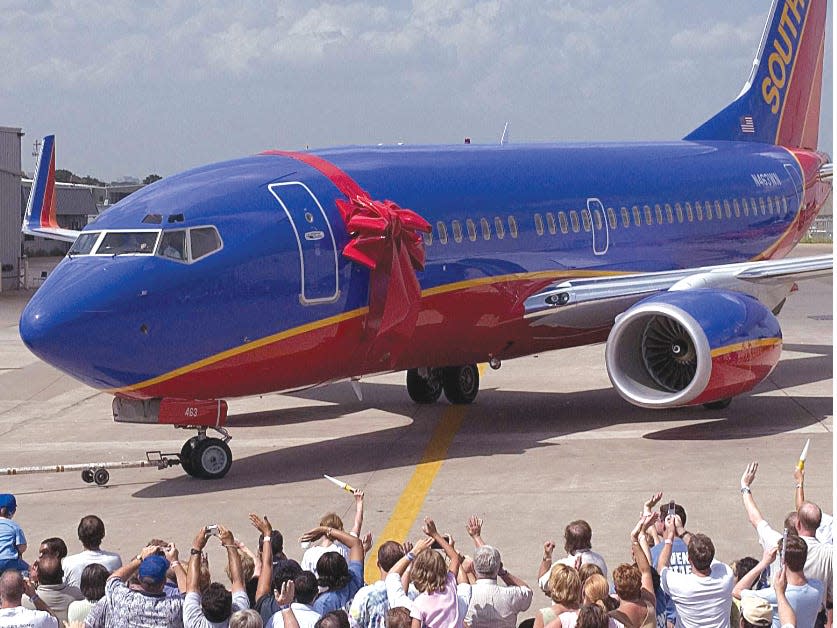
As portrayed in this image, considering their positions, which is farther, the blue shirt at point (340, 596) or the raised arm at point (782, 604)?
the blue shirt at point (340, 596)

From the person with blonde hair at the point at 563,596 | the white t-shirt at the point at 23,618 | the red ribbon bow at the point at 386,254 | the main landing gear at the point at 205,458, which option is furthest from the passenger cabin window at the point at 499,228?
the white t-shirt at the point at 23,618

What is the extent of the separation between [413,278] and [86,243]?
4.03m

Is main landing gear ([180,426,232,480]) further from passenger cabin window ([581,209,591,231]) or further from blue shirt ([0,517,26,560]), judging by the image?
passenger cabin window ([581,209,591,231])

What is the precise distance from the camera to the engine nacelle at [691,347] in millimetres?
17609

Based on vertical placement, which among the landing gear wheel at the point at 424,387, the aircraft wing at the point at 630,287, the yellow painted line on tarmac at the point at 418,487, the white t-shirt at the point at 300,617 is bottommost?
the yellow painted line on tarmac at the point at 418,487

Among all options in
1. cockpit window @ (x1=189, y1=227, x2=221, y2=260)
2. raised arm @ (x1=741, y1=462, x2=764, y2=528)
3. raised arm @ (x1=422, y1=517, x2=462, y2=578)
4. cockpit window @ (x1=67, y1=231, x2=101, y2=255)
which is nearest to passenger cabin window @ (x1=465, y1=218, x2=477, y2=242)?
cockpit window @ (x1=189, y1=227, x2=221, y2=260)

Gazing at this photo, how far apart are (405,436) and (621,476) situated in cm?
409

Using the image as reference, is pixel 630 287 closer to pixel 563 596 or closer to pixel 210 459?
pixel 210 459

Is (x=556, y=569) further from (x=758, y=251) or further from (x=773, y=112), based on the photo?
(x=773, y=112)

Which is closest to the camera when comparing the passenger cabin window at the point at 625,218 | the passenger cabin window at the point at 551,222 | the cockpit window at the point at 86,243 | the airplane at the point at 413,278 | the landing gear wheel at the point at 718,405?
the airplane at the point at 413,278

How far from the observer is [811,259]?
20.3 meters

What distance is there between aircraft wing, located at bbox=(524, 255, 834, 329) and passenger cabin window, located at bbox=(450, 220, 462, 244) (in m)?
1.58

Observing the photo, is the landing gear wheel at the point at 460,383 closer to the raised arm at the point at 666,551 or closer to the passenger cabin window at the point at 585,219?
the passenger cabin window at the point at 585,219

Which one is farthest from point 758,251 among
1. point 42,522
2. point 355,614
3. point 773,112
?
point 355,614
